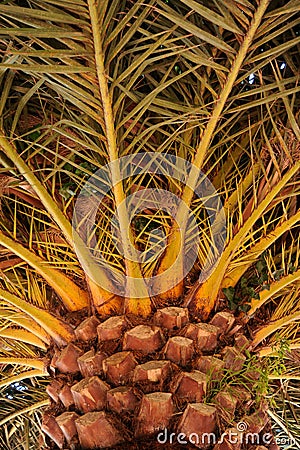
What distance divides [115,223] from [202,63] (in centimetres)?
40

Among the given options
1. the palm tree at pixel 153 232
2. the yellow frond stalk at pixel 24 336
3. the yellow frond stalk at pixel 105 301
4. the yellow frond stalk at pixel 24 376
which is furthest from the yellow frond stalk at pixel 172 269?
the yellow frond stalk at pixel 24 376

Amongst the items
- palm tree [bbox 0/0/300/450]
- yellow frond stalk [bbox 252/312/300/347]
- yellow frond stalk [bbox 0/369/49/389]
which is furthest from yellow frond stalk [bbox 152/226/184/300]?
yellow frond stalk [bbox 0/369/49/389]

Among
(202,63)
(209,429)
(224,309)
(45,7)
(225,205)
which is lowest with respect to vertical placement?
(209,429)

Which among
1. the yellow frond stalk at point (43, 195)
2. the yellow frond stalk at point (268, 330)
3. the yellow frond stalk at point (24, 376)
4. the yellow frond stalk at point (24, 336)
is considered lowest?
the yellow frond stalk at point (24, 376)

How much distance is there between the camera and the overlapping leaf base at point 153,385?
1170 mm

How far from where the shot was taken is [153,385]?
1.22m

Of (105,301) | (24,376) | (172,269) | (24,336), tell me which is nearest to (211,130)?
(172,269)

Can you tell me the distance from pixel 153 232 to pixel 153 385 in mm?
347

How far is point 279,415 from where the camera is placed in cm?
211

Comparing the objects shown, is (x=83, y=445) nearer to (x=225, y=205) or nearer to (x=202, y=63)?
(x=225, y=205)

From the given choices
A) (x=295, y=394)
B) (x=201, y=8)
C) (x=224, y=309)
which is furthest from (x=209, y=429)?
(x=295, y=394)

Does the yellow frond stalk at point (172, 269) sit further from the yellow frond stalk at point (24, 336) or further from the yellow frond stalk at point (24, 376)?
the yellow frond stalk at point (24, 376)

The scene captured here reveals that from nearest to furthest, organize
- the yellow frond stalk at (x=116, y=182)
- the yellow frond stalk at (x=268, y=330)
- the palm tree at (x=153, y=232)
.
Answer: the yellow frond stalk at (x=116, y=182) < the palm tree at (x=153, y=232) < the yellow frond stalk at (x=268, y=330)

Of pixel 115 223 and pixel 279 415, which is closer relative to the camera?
pixel 115 223
